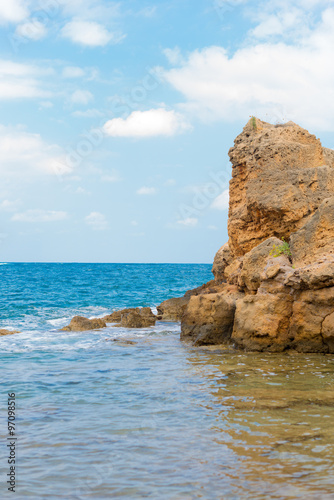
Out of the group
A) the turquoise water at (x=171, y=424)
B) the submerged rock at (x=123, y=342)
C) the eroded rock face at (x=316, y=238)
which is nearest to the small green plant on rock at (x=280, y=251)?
the eroded rock face at (x=316, y=238)

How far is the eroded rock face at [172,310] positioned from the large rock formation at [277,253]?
5098 mm

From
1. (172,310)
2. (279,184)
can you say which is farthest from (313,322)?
(172,310)

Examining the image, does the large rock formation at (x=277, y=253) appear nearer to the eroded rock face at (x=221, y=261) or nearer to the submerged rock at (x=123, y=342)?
the submerged rock at (x=123, y=342)

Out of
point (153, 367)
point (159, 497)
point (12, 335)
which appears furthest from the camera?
point (12, 335)

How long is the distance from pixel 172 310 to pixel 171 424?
14.9m

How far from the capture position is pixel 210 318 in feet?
47.3

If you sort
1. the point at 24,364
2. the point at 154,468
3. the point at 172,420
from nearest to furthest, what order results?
the point at 154,468, the point at 172,420, the point at 24,364

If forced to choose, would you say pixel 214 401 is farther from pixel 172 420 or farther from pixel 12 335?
pixel 12 335

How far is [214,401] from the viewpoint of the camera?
326 inches

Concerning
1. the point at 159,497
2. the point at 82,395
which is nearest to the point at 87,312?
the point at 82,395

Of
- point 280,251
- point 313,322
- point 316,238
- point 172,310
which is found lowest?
point 172,310

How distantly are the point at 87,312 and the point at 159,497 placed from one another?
2278cm

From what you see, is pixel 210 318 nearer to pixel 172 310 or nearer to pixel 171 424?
pixel 171 424

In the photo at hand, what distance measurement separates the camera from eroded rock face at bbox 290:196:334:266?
12723 mm
